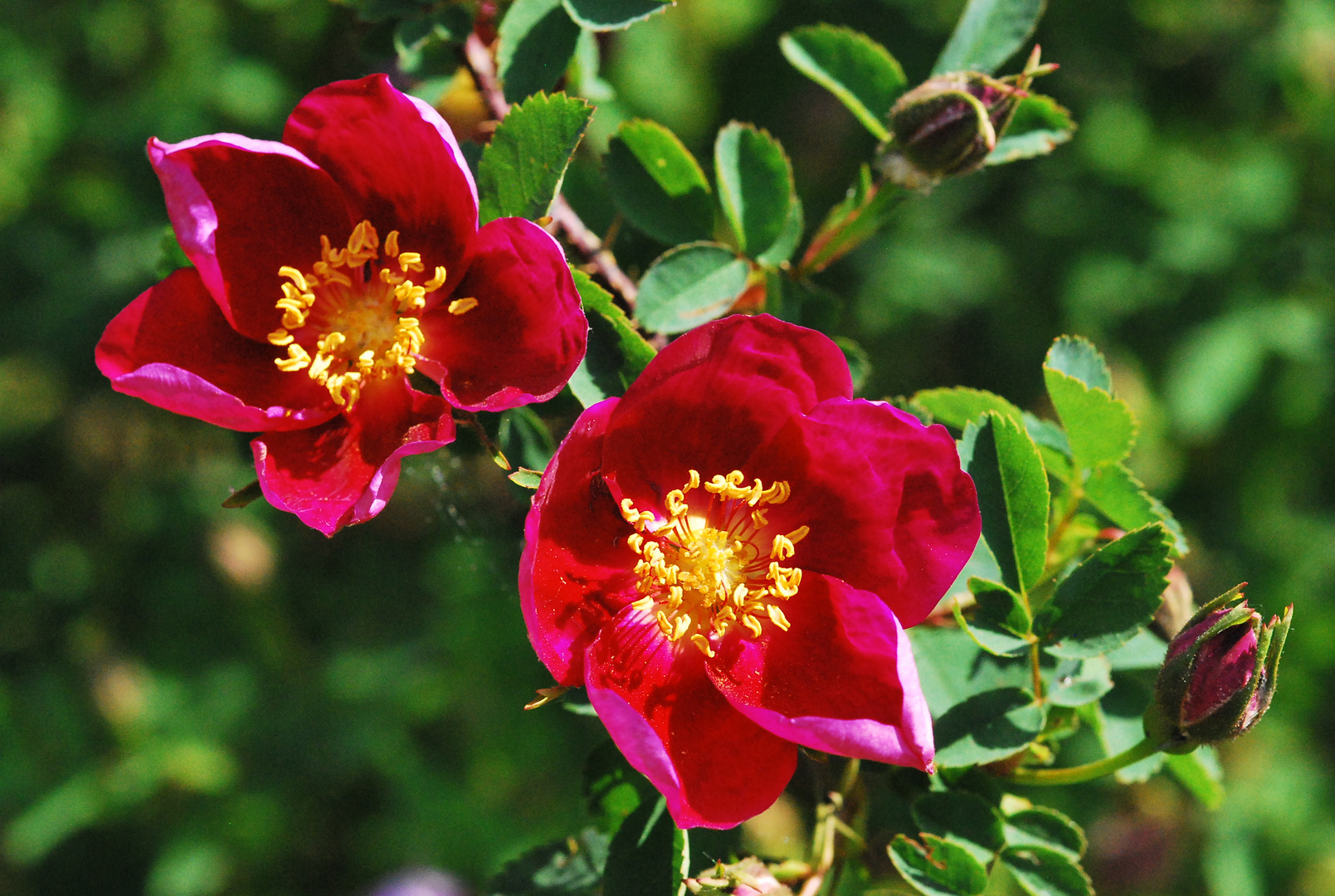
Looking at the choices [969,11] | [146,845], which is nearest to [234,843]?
[146,845]

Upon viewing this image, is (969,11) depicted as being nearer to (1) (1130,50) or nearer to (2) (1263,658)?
(2) (1263,658)

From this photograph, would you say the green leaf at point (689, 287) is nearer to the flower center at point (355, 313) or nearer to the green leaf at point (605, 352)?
the green leaf at point (605, 352)

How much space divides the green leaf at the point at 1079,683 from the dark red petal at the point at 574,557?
55 centimetres

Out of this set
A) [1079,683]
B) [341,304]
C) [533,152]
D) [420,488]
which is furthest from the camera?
[420,488]

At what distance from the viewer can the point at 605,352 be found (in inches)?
52.3

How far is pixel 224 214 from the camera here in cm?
135

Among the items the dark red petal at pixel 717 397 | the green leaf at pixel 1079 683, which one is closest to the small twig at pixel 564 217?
the dark red petal at pixel 717 397

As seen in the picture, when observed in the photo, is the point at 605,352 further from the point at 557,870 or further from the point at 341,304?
the point at 557,870

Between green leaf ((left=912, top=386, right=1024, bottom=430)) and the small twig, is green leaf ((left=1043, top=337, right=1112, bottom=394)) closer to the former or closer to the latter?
green leaf ((left=912, top=386, right=1024, bottom=430))

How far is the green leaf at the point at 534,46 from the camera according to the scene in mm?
1486

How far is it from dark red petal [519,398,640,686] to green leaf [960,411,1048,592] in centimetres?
45

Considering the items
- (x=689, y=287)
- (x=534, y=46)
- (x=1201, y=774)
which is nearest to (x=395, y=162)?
(x=534, y=46)

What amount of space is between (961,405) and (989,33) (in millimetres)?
613

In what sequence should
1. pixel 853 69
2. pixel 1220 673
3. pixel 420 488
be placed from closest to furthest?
pixel 1220 673 → pixel 853 69 → pixel 420 488
